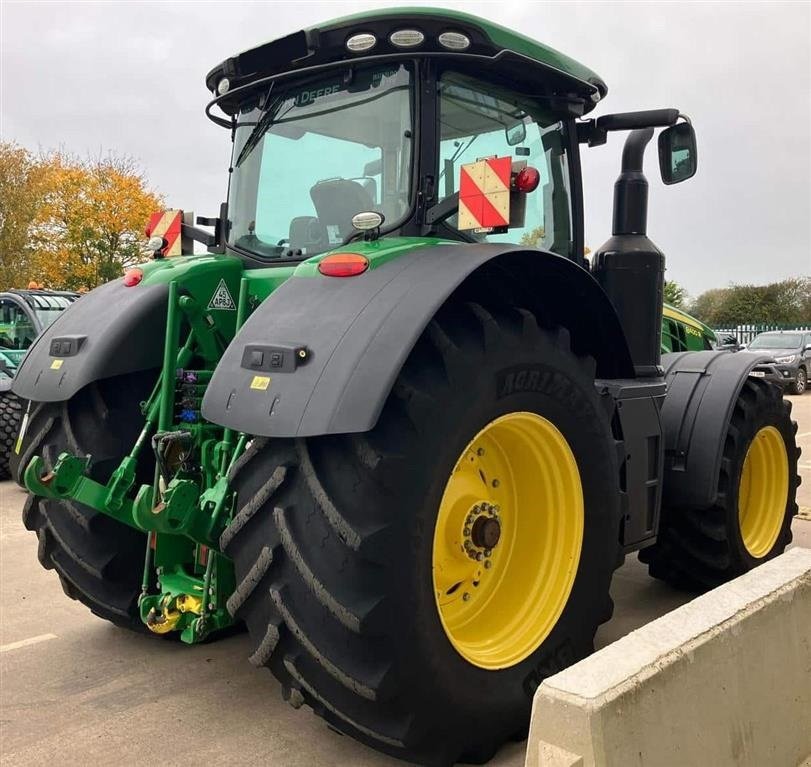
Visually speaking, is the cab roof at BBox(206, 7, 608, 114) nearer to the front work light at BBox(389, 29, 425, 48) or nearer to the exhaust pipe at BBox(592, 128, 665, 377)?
the front work light at BBox(389, 29, 425, 48)

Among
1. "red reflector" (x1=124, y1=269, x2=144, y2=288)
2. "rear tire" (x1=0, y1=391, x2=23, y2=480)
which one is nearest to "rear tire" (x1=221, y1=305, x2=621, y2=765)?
"red reflector" (x1=124, y1=269, x2=144, y2=288)

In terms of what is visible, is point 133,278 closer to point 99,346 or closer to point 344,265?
point 99,346

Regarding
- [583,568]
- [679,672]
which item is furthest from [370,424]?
[583,568]

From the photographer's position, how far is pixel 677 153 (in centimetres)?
388

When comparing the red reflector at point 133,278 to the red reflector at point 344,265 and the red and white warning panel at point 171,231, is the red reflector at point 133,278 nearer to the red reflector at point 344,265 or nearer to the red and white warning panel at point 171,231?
the red and white warning panel at point 171,231

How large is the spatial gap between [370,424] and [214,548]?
0.87 metres

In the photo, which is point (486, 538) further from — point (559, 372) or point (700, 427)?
point (700, 427)

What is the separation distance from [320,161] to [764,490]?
125 inches

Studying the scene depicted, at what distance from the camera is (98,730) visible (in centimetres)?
287

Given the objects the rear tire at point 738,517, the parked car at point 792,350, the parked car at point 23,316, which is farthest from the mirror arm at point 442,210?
the parked car at point 792,350

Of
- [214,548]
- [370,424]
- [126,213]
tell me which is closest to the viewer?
[370,424]

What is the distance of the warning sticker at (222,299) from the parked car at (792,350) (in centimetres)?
1690

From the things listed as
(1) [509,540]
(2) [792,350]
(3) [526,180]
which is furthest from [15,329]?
(2) [792,350]

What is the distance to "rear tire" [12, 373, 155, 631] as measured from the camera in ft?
10.6
